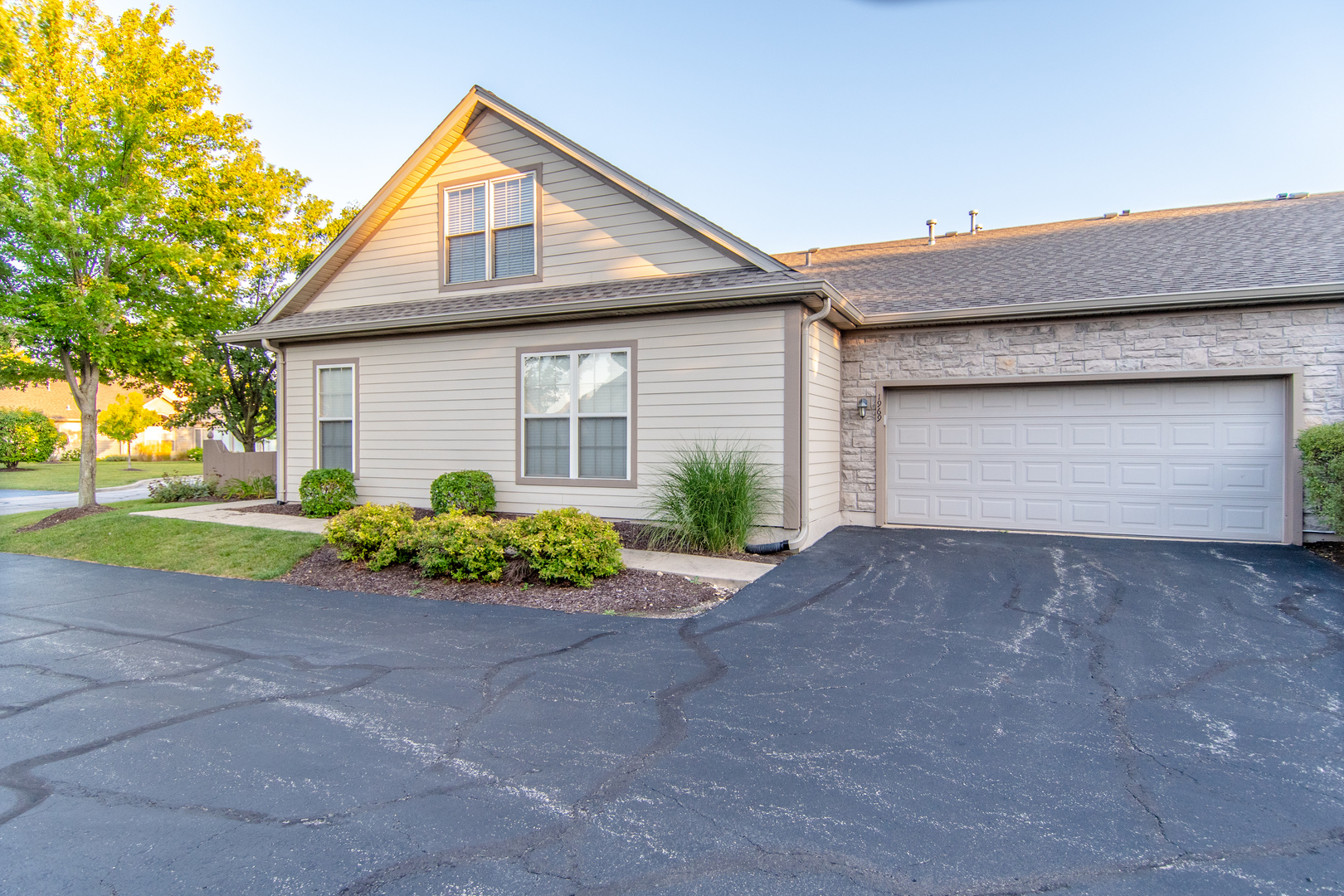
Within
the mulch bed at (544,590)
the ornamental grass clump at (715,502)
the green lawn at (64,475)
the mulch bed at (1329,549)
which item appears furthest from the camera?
the green lawn at (64,475)

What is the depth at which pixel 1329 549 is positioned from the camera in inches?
305

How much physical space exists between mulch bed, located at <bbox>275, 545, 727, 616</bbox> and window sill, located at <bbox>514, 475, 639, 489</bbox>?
2142 millimetres

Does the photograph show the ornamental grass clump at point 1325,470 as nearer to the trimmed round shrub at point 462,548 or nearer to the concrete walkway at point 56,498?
the trimmed round shrub at point 462,548

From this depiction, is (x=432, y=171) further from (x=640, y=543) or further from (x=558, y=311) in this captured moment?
(x=640, y=543)

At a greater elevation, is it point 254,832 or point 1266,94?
point 1266,94

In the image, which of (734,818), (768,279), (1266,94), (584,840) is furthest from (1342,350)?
(584,840)

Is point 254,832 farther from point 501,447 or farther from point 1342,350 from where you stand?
point 1342,350

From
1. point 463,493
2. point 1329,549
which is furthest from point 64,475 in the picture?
point 1329,549

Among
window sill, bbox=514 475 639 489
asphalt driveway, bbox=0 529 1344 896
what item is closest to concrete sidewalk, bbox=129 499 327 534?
window sill, bbox=514 475 639 489

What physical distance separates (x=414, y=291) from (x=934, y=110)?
31.9 feet

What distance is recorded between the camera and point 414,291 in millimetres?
10805

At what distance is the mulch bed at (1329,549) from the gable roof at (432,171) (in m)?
6.78

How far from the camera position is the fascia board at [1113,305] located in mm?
7859

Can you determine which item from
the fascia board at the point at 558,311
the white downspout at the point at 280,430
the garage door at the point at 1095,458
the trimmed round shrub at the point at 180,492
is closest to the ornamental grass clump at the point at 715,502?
the fascia board at the point at 558,311
